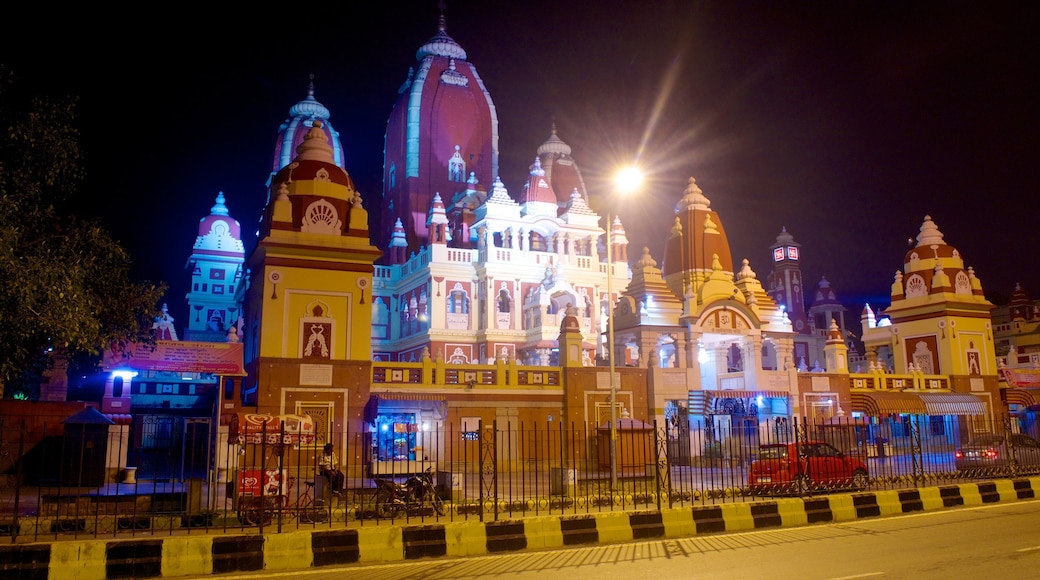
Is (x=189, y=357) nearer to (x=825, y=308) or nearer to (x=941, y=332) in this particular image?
(x=941, y=332)

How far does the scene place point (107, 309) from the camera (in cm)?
1830

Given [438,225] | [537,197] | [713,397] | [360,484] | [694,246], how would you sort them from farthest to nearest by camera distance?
A: [537,197] < [438,225] < [694,246] < [713,397] < [360,484]

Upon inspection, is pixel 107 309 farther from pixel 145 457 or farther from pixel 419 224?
pixel 419 224

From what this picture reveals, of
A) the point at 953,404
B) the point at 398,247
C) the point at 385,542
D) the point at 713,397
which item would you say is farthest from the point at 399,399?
the point at 398,247

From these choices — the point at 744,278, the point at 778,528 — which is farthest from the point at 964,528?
the point at 744,278

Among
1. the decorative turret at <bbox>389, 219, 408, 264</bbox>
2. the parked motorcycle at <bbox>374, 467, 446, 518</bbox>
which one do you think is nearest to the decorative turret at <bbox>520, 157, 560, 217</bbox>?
the decorative turret at <bbox>389, 219, 408, 264</bbox>

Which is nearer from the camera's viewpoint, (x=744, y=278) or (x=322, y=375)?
(x=322, y=375)

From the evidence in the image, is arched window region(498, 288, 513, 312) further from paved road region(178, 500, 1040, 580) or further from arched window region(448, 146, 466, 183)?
paved road region(178, 500, 1040, 580)

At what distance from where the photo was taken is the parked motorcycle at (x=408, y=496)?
47.4ft

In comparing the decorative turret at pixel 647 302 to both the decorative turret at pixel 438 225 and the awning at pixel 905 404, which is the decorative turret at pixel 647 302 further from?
the decorative turret at pixel 438 225

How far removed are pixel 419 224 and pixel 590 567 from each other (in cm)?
4375

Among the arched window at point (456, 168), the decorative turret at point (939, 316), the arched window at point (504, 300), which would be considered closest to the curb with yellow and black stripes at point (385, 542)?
the decorative turret at point (939, 316)

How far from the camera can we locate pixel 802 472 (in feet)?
55.4

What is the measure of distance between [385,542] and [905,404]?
29345 mm
